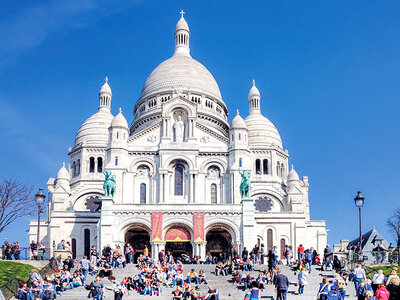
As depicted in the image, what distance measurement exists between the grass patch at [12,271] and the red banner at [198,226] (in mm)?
18485

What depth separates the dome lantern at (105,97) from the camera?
82.7 meters

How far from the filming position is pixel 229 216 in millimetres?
56281

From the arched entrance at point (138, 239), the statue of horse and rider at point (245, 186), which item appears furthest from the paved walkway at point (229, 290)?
the arched entrance at point (138, 239)

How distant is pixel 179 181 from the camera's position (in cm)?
6284

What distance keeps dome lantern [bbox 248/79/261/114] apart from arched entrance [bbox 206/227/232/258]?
83.7ft

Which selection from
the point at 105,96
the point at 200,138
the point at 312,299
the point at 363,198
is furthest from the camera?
the point at 105,96

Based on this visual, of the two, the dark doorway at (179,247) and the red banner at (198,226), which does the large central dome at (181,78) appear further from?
the dark doorway at (179,247)

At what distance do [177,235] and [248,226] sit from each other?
6063mm

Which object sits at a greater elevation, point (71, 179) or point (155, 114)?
point (155, 114)

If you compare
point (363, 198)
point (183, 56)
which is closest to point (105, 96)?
point (183, 56)

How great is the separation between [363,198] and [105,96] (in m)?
49.5

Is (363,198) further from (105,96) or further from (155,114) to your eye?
(105,96)

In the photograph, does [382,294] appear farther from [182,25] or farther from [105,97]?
[182,25]

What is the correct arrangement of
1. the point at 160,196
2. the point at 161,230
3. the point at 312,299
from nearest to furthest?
the point at 312,299 → the point at 161,230 → the point at 160,196
